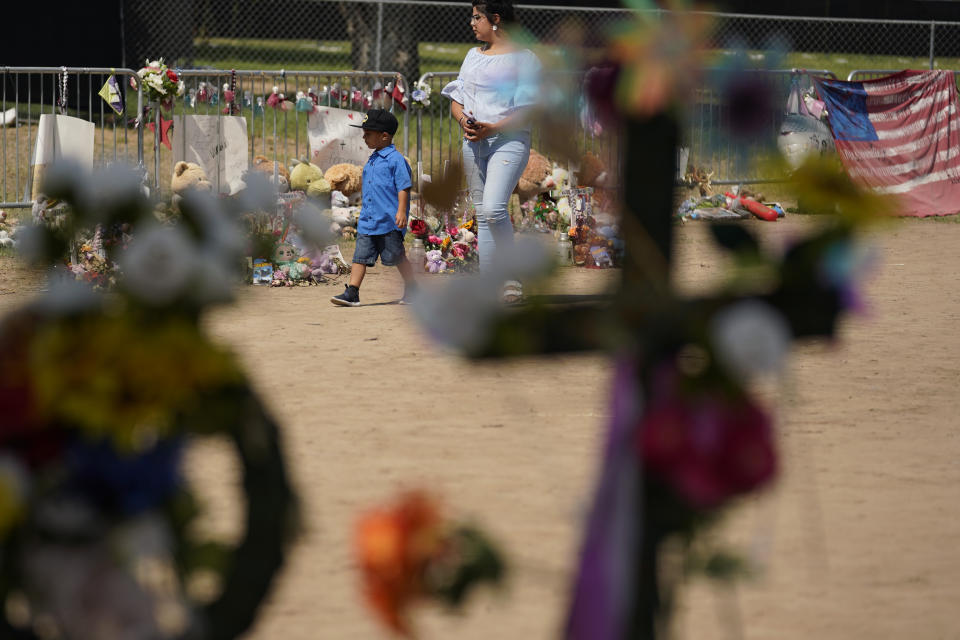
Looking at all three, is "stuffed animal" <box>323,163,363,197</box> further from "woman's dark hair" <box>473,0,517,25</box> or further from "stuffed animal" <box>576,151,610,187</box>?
"stuffed animal" <box>576,151,610,187</box>

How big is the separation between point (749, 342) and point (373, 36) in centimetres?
1904

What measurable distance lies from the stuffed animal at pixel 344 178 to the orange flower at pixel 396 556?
1030 centimetres

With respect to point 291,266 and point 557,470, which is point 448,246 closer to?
point 291,266

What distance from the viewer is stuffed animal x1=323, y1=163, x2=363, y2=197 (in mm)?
12320

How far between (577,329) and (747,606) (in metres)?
1.77

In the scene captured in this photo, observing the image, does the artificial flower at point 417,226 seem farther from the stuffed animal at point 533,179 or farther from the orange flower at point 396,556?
the orange flower at point 396,556

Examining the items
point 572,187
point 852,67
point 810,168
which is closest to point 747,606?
point 810,168

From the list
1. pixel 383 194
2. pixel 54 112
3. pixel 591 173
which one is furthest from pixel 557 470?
pixel 54 112

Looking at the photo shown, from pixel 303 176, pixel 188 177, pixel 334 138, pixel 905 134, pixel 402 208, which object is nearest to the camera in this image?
pixel 402 208

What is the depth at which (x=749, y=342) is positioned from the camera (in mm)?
2066

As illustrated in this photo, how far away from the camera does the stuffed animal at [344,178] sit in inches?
485

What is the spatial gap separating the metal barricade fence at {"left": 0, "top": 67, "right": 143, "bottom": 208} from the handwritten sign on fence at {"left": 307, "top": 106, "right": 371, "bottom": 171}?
5.47 feet

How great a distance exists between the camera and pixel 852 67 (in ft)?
82.2

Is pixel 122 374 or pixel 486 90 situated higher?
pixel 486 90
